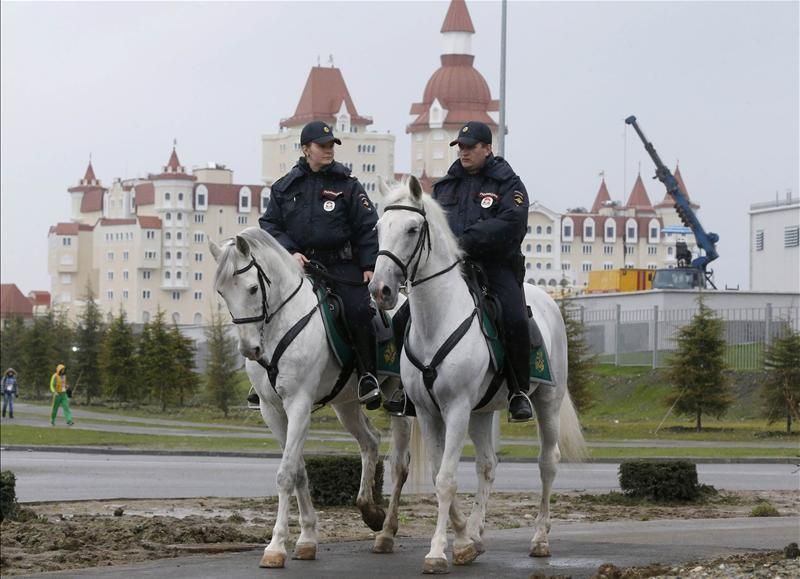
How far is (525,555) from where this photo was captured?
11.5m

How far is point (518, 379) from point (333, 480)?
16.7 feet

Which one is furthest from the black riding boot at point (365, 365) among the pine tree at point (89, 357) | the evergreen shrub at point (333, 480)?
the pine tree at point (89, 357)

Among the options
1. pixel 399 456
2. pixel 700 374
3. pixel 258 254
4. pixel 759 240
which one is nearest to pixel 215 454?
pixel 700 374

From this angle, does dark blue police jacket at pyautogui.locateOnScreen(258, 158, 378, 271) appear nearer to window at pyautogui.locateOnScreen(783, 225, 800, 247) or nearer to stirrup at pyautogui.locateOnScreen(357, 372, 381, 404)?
stirrup at pyautogui.locateOnScreen(357, 372, 381, 404)

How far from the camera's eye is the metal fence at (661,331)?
51456 mm

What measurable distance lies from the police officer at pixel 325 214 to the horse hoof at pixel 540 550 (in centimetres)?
156

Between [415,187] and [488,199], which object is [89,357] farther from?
[415,187]

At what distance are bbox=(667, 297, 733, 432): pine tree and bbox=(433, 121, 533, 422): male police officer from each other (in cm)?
3067

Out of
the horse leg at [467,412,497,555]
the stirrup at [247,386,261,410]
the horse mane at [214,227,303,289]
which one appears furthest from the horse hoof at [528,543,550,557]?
the horse mane at [214,227,303,289]

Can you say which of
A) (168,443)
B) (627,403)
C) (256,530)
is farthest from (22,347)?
(256,530)

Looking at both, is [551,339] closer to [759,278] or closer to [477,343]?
[477,343]

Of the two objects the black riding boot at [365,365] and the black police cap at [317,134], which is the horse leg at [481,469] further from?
the black police cap at [317,134]

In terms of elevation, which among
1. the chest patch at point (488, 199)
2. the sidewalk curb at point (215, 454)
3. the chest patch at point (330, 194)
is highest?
the chest patch at point (330, 194)

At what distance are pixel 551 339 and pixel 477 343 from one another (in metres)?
1.63
